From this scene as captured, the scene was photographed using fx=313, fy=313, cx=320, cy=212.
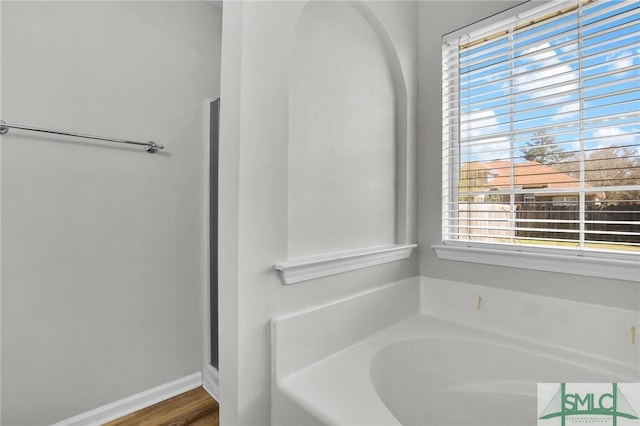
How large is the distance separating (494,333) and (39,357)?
7.51 feet

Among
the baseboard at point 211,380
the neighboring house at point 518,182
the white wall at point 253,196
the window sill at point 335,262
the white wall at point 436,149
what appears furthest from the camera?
the baseboard at point 211,380

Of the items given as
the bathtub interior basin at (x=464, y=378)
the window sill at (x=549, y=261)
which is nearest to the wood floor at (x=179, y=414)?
the bathtub interior basin at (x=464, y=378)

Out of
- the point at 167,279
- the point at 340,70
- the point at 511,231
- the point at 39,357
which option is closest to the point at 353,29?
the point at 340,70

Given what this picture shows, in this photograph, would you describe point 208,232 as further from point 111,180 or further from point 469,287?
point 469,287

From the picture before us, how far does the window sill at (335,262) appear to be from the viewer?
3.96 ft

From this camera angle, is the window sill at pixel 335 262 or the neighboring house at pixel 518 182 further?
the neighboring house at pixel 518 182

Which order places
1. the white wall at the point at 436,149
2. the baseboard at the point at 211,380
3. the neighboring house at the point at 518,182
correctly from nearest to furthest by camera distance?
the neighboring house at the point at 518,182
the white wall at the point at 436,149
the baseboard at the point at 211,380

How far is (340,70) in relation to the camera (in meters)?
1.46

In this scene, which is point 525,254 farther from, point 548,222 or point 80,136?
point 80,136

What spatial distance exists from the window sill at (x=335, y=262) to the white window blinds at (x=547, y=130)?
0.39 meters

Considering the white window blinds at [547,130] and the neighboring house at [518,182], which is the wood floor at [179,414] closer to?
the white window blinds at [547,130]

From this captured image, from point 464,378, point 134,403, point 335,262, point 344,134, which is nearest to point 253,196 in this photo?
point 335,262

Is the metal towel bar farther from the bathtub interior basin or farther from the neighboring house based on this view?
the neighboring house

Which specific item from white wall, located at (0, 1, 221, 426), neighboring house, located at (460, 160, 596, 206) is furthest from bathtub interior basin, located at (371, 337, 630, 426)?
white wall, located at (0, 1, 221, 426)
